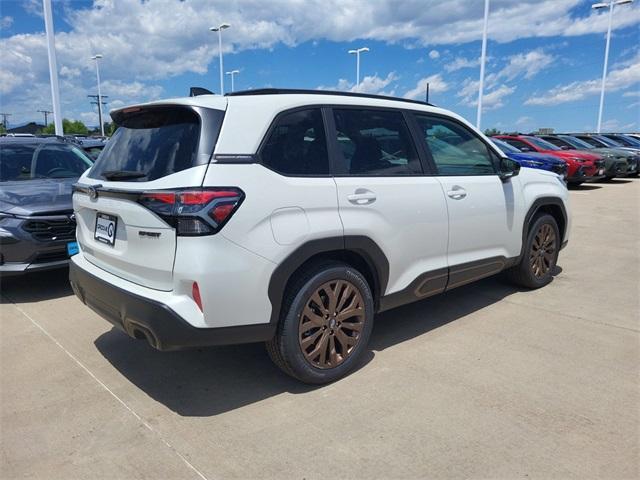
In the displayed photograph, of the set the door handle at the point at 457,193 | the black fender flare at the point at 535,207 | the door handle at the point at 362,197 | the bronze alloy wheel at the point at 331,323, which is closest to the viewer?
the bronze alloy wheel at the point at 331,323

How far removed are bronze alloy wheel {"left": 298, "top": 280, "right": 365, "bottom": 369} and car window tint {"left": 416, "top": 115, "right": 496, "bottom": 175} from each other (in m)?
1.36

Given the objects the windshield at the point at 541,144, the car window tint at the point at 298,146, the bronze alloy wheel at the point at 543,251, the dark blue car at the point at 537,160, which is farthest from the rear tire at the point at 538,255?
the windshield at the point at 541,144

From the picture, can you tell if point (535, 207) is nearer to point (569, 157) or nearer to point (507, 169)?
point (507, 169)

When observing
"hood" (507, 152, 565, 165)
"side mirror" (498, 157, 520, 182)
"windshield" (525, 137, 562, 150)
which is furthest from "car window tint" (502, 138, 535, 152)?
"side mirror" (498, 157, 520, 182)

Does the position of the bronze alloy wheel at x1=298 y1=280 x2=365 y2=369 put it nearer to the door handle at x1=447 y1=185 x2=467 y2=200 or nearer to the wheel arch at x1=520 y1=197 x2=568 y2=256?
A: the door handle at x1=447 y1=185 x2=467 y2=200

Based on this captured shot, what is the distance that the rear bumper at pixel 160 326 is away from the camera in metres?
2.68

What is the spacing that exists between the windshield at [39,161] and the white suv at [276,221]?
3.01 metres

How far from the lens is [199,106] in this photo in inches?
113

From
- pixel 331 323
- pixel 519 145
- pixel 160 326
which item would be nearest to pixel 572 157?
pixel 519 145

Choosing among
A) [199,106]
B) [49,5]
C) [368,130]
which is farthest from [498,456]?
[49,5]

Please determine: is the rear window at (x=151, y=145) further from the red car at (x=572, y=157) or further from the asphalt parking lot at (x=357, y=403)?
the red car at (x=572, y=157)

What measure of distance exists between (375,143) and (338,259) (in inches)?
35.8

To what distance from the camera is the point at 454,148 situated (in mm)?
4234

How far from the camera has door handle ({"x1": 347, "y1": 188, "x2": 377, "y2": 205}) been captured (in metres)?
3.25
